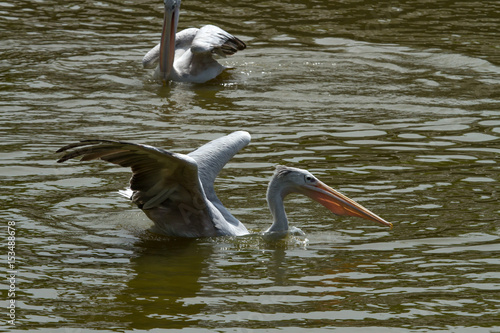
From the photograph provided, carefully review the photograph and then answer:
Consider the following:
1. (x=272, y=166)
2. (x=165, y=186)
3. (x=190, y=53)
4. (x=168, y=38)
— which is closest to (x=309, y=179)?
(x=165, y=186)

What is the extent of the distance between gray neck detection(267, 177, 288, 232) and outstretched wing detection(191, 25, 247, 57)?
4.37 meters

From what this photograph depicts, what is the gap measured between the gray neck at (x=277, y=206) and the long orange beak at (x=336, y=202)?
205 millimetres

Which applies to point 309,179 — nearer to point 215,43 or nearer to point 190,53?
point 215,43

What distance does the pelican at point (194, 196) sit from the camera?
6.23m

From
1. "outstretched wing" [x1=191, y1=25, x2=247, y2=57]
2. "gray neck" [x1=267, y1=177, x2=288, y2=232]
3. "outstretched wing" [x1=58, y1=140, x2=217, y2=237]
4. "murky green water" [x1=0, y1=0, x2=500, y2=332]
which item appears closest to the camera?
"murky green water" [x1=0, y1=0, x2=500, y2=332]

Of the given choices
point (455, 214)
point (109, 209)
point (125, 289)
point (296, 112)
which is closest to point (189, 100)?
point (296, 112)

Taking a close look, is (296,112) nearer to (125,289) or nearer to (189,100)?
(189,100)

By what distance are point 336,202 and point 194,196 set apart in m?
0.96

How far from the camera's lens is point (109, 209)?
23.0ft

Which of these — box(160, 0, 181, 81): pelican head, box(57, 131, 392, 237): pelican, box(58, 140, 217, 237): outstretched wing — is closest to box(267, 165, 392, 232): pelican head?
box(57, 131, 392, 237): pelican

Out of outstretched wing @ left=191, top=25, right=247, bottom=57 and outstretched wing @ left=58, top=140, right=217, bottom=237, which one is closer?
outstretched wing @ left=58, top=140, right=217, bottom=237

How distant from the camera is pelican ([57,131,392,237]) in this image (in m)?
6.23

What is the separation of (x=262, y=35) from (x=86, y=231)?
6.99 meters

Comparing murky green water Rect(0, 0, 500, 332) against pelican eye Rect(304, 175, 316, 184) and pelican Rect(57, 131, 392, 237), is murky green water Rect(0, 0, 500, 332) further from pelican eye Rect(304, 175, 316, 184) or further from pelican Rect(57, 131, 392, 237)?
pelican eye Rect(304, 175, 316, 184)
